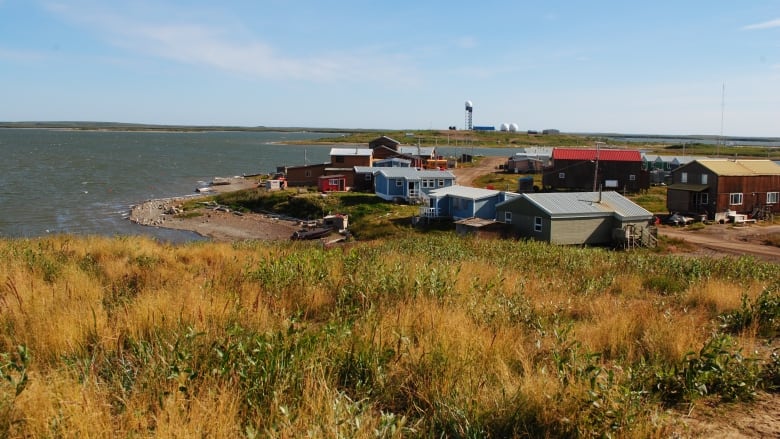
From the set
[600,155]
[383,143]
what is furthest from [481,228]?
[383,143]

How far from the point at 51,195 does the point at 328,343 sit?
69496 mm

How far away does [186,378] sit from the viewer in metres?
4.41

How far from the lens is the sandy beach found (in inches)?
1783

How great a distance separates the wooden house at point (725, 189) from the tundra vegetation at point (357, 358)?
1581 inches

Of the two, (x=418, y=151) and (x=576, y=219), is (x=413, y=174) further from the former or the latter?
(x=418, y=151)

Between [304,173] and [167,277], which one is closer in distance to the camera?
[167,277]

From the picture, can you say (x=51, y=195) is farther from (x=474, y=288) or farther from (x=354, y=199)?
(x=474, y=288)

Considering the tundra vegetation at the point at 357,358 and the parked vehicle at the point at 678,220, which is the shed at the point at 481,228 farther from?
the tundra vegetation at the point at 357,358

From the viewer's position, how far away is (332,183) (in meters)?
59.0

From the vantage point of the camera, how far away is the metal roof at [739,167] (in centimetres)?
4481

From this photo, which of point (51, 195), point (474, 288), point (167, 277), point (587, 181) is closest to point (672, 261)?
point (474, 288)

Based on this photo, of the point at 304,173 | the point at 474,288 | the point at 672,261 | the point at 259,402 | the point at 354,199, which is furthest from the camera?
the point at 304,173

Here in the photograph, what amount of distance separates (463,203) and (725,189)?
20707 millimetres

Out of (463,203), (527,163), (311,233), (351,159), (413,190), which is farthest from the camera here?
(527,163)
